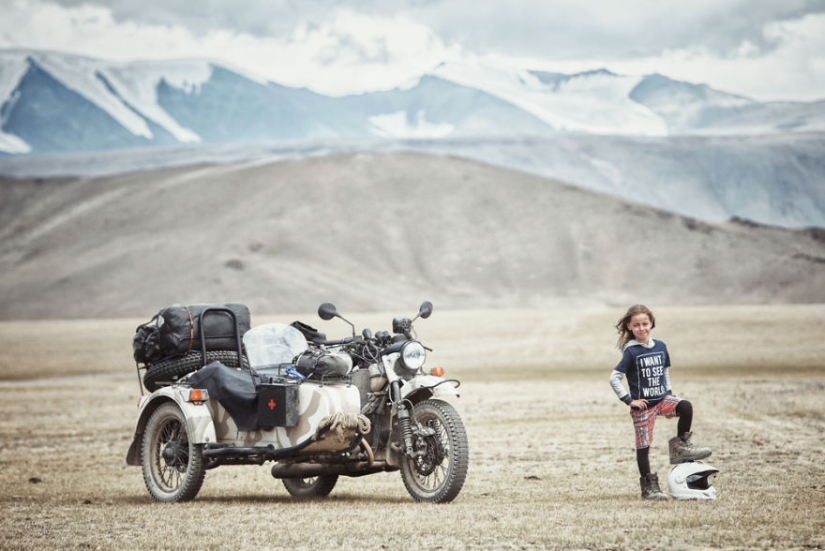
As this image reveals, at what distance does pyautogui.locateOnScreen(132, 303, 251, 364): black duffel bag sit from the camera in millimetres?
11164

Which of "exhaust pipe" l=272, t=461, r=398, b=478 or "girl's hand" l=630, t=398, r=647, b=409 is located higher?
"girl's hand" l=630, t=398, r=647, b=409

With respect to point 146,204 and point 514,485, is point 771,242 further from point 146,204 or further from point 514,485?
point 514,485

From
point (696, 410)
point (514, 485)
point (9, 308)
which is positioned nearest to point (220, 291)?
point (9, 308)

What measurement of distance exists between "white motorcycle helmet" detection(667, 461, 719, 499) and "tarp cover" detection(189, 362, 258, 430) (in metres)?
3.89

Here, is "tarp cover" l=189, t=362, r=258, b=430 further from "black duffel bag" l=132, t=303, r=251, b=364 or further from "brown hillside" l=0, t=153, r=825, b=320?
"brown hillside" l=0, t=153, r=825, b=320

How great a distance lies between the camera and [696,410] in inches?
845

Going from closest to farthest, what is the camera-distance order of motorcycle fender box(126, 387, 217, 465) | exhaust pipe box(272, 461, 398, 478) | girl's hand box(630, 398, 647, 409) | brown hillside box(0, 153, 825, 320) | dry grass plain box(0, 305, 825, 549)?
dry grass plain box(0, 305, 825, 549)
girl's hand box(630, 398, 647, 409)
exhaust pipe box(272, 461, 398, 478)
motorcycle fender box(126, 387, 217, 465)
brown hillside box(0, 153, 825, 320)

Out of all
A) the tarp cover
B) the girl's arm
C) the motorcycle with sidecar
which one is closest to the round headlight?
the motorcycle with sidecar

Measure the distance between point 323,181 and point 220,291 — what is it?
47717 millimetres

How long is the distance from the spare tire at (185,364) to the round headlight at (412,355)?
1.84 metres

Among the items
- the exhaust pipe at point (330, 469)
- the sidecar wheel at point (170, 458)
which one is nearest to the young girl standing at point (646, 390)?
the exhaust pipe at point (330, 469)

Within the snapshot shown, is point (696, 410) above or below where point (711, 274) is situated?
below

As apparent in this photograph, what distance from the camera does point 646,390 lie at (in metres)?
10.2

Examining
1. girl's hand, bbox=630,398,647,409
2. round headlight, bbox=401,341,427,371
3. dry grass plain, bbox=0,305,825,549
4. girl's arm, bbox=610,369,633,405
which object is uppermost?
round headlight, bbox=401,341,427,371
